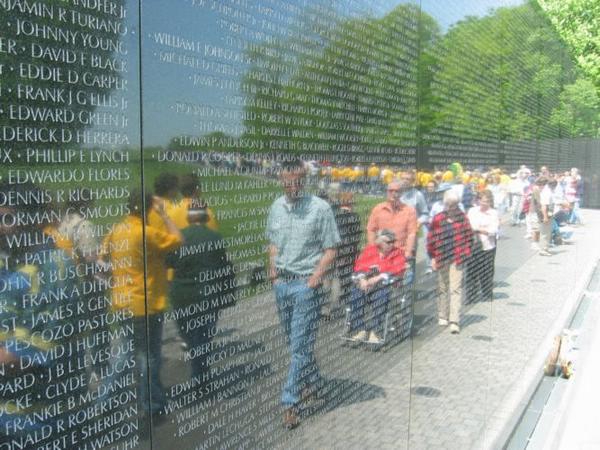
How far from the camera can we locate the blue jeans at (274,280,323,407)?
2209mm

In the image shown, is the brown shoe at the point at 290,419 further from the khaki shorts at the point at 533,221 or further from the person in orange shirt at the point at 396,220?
the khaki shorts at the point at 533,221

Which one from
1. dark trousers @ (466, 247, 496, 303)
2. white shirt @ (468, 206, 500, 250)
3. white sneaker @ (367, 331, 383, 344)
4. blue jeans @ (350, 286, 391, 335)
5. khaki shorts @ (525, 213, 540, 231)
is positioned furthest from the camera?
khaki shorts @ (525, 213, 540, 231)

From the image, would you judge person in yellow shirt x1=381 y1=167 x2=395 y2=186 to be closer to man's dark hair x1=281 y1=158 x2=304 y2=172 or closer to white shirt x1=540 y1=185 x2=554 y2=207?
man's dark hair x1=281 y1=158 x2=304 y2=172

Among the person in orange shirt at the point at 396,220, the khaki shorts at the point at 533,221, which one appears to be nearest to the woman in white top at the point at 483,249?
the person in orange shirt at the point at 396,220

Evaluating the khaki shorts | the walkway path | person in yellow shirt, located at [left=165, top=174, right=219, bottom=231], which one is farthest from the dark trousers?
person in yellow shirt, located at [left=165, top=174, right=219, bottom=231]

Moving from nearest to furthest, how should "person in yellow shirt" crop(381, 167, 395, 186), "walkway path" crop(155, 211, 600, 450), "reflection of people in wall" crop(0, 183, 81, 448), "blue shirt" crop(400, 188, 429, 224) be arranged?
"reflection of people in wall" crop(0, 183, 81, 448), "walkway path" crop(155, 211, 600, 450), "person in yellow shirt" crop(381, 167, 395, 186), "blue shirt" crop(400, 188, 429, 224)

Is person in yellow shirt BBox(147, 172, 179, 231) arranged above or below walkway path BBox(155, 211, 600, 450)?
above

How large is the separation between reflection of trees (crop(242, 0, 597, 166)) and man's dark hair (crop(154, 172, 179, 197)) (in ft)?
1.23

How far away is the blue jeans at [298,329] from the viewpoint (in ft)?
7.25

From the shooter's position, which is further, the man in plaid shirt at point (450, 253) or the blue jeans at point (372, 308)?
the man in plaid shirt at point (450, 253)

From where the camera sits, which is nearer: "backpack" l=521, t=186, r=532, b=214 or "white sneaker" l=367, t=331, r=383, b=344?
"white sneaker" l=367, t=331, r=383, b=344

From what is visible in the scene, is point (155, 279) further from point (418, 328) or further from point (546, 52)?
point (546, 52)

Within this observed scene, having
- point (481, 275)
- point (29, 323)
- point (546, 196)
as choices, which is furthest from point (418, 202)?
point (546, 196)

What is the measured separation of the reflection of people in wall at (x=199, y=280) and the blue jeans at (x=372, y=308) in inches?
38.8
